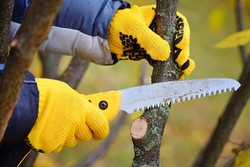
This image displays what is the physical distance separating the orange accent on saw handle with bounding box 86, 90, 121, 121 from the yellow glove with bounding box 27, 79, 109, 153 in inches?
2.6

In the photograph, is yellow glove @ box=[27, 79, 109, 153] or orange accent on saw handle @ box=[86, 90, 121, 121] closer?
yellow glove @ box=[27, 79, 109, 153]

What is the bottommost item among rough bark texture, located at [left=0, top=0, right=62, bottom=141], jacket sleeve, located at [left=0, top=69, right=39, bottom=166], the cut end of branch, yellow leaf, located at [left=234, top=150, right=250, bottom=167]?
yellow leaf, located at [left=234, top=150, right=250, bottom=167]

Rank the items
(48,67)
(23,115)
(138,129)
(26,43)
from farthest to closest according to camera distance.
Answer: (48,67) < (138,129) < (23,115) < (26,43)

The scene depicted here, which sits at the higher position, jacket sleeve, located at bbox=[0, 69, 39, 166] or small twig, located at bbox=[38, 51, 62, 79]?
jacket sleeve, located at bbox=[0, 69, 39, 166]

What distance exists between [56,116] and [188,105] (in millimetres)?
2439

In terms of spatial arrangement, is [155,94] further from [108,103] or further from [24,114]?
[24,114]

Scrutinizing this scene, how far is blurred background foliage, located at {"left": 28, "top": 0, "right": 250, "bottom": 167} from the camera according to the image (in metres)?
2.95

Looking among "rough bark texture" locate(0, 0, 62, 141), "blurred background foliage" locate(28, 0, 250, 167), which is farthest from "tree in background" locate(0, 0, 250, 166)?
"blurred background foliage" locate(28, 0, 250, 167)

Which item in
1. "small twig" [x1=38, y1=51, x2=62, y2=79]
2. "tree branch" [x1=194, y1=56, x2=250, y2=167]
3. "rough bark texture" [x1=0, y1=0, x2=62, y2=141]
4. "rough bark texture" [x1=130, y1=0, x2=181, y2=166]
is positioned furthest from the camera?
"small twig" [x1=38, y1=51, x2=62, y2=79]

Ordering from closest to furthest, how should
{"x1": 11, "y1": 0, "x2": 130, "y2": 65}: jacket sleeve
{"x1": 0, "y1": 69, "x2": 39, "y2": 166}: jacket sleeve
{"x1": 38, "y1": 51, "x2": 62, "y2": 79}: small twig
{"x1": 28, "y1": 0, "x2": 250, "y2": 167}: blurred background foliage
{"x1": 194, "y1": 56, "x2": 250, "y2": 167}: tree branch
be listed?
1. {"x1": 0, "y1": 69, "x2": 39, "y2": 166}: jacket sleeve
2. {"x1": 11, "y1": 0, "x2": 130, "y2": 65}: jacket sleeve
3. {"x1": 194, "y1": 56, "x2": 250, "y2": 167}: tree branch
4. {"x1": 38, "y1": 51, "x2": 62, "y2": 79}: small twig
5. {"x1": 28, "y1": 0, "x2": 250, "y2": 167}: blurred background foliage

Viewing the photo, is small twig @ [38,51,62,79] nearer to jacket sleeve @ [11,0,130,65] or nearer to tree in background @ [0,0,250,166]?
tree in background @ [0,0,250,166]

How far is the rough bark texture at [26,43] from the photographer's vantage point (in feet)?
1.98

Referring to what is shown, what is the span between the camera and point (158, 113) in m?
1.04

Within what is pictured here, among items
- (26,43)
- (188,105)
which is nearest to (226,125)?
(26,43)
